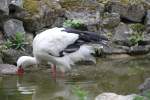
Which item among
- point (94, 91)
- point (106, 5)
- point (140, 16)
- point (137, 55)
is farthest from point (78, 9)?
point (94, 91)

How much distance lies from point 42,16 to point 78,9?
1.47 m

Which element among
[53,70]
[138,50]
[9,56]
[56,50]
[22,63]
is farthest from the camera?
[138,50]

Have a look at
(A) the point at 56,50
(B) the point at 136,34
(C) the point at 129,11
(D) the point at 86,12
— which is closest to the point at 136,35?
(B) the point at 136,34

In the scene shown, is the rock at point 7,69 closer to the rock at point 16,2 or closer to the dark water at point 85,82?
the dark water at point 85,82

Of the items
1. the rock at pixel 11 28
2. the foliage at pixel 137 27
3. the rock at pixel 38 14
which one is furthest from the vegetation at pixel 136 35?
the rock at pixel 11 28

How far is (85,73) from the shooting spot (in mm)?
10688

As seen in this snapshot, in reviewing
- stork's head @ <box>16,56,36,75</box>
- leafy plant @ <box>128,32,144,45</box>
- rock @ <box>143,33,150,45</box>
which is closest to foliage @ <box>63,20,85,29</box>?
leafy plant @ <box>128,32,144,45</box>

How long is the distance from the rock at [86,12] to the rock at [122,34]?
59 cm

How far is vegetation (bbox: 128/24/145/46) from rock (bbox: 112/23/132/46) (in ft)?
0.37

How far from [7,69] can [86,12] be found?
404 cm

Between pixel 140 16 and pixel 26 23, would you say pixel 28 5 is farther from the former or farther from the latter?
pixel 140 16

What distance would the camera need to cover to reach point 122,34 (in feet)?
43.0

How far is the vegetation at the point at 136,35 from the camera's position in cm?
1265

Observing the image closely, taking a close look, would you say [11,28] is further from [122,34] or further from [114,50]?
[122,34]
